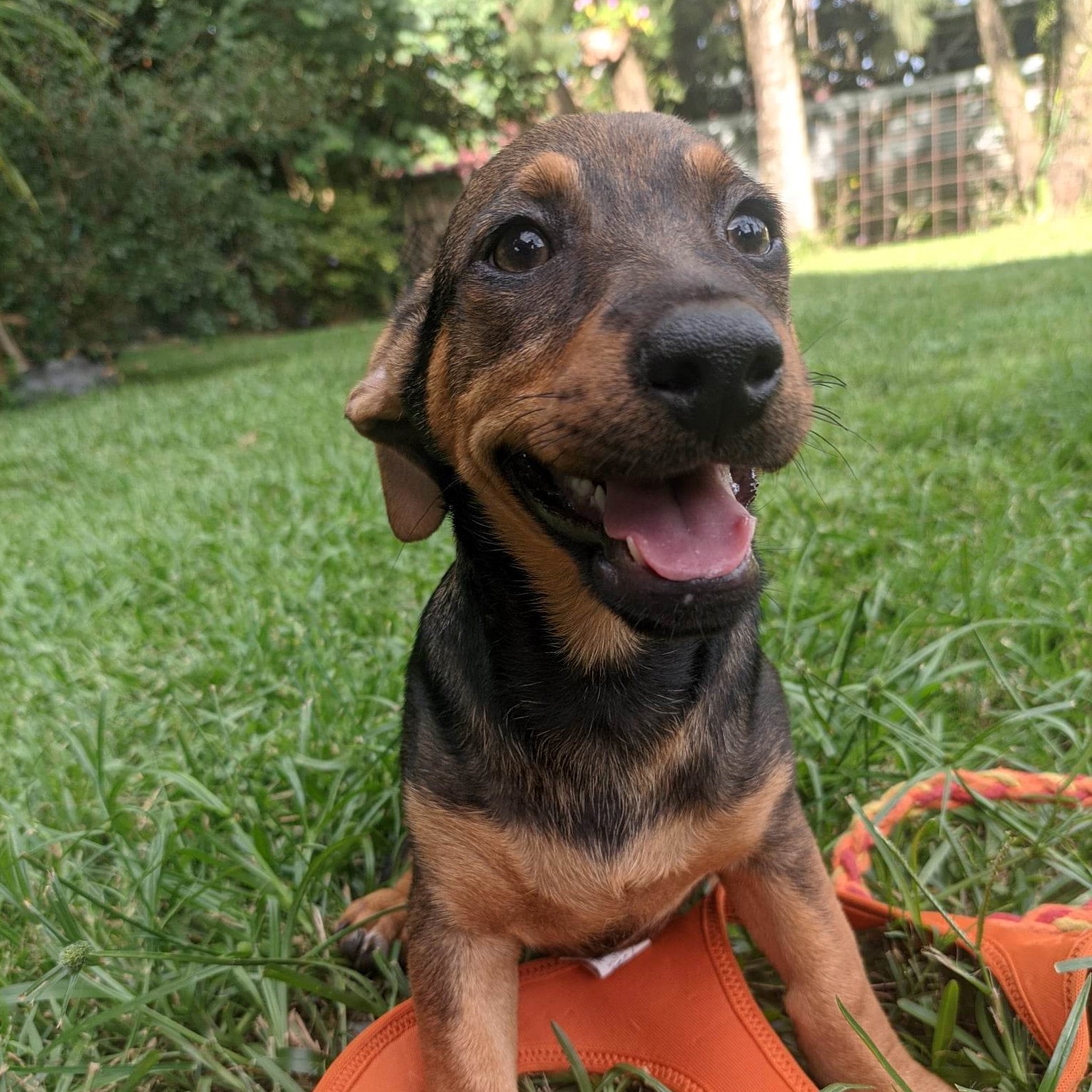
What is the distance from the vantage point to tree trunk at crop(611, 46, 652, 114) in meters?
20.5

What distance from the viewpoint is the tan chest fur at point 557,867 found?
177cm

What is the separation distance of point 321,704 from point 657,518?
1788 mm

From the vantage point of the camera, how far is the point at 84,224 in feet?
38.6

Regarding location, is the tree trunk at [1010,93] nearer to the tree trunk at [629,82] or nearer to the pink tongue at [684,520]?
the tree trunk at [629,82]

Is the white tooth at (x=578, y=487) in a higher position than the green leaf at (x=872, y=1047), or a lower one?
higher

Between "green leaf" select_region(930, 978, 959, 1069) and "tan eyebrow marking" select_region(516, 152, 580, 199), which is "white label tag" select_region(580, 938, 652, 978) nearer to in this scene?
"green leaf" select_region(930, 978, 959, 1069)

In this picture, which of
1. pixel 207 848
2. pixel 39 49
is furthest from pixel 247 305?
pixel 207 848

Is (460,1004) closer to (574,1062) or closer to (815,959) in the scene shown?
(574,1062)

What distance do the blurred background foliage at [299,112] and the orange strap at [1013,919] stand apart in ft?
23.3

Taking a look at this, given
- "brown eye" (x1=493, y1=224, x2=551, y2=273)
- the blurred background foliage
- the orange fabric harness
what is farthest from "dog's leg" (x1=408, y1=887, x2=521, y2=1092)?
the blurred background foliage

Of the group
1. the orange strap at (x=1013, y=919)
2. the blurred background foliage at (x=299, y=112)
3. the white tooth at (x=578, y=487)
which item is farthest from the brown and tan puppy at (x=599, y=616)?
the blurred background foliage at (x=299, y=112)

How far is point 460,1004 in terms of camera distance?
5.67 feet

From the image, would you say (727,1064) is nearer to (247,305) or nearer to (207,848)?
(207,848)

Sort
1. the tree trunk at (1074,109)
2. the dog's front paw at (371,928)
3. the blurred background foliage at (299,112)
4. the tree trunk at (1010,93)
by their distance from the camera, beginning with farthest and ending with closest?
1. the tree trunk at (1010,93)
2. the tree trunk at (1074,109)
3. the blurred background foliage at (299,112)
4. the dog's front paw at (371,928)
